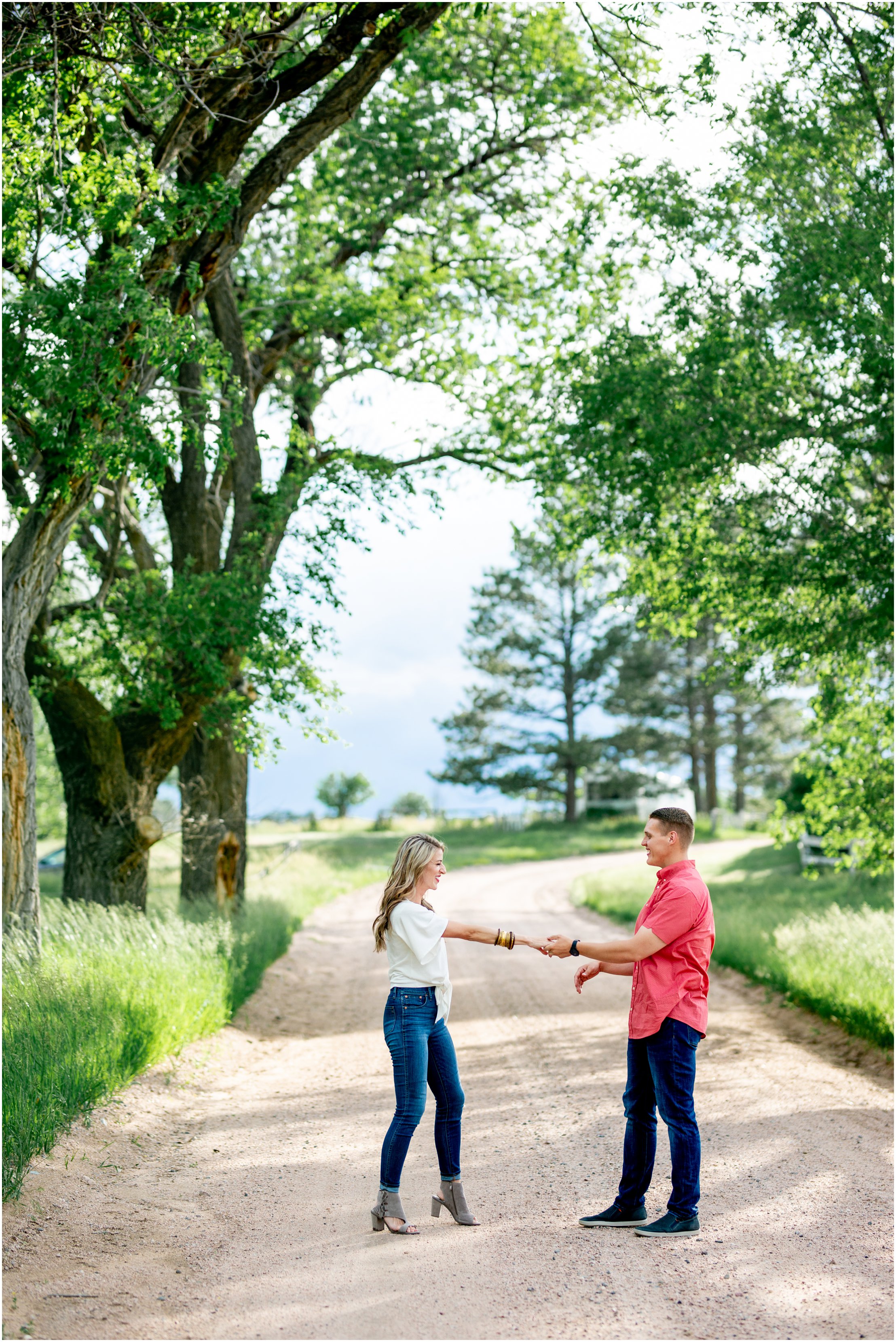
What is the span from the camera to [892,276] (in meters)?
9.14

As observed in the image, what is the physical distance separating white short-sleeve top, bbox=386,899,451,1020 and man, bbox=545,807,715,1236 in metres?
0.58

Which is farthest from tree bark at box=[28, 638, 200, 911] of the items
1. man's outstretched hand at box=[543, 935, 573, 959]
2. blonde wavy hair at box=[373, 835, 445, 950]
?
man's outstretched hand at box=[543, 935, 573, 959]

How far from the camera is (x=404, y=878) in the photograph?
5.26 meters

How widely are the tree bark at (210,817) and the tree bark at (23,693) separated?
5960mm

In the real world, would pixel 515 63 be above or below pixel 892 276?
above

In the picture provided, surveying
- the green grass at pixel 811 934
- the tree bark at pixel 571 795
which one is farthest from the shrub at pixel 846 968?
the tree bark at pixel 571 795

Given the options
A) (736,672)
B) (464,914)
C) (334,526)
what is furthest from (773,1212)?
(464,914)

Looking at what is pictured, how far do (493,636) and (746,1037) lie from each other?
42.2 metres

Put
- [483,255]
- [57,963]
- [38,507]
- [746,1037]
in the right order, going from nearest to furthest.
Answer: [57,963] → [38,507] → [746,1037] → [483,255]

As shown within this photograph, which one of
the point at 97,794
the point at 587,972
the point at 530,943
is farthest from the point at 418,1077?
the point at 97,794

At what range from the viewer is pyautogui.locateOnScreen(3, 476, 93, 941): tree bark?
8.91 meters

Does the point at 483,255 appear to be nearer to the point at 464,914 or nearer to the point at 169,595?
the point at 169,595

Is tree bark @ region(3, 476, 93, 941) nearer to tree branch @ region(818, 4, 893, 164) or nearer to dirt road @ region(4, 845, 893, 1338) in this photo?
dirt road @ region(4, 845, 893, 1338)

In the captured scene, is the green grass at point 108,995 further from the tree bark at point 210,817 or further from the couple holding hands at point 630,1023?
the couple holding hands at point 630,1023
